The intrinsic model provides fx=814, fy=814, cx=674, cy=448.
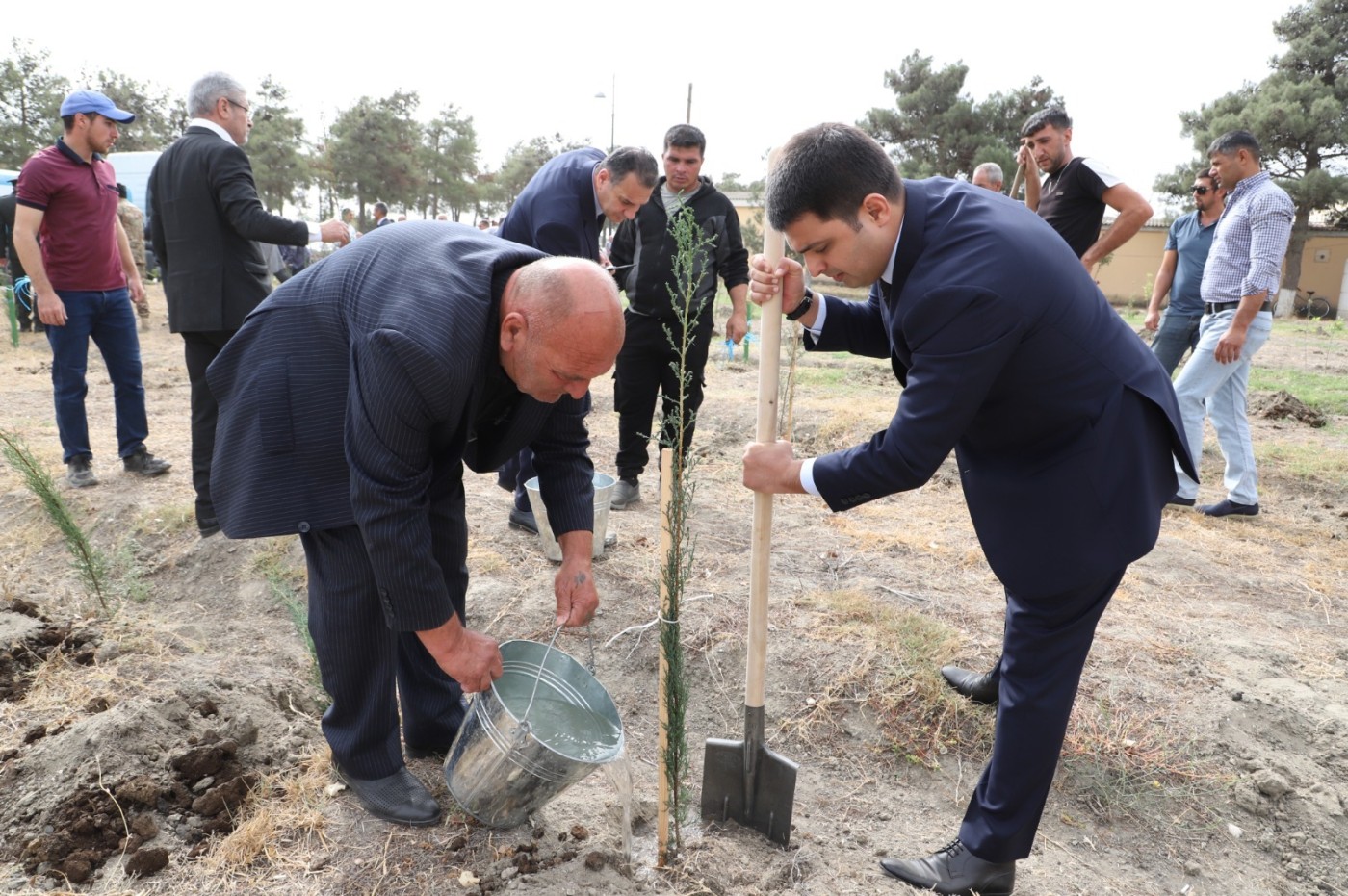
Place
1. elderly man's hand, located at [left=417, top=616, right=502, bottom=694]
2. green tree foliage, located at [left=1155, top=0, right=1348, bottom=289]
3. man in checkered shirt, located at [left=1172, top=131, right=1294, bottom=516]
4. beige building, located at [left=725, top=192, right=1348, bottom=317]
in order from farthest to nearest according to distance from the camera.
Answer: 1. beige building, located at [left=725, top=192, right=1348, bottom=317]
2. green tree foliage, located at [left=1155, top=0, right=1348, bottom=289]
3. man in checkered shirt, located at [left=1172, top=131, right=1294, bottom=516]
4. elderly man's hand, located at [left=417, top=616, right=502, bottom=694]

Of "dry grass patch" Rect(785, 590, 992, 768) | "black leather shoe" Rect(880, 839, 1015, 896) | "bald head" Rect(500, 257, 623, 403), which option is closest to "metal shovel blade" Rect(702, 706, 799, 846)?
"black leather shoe" Rect(880, 839, 1015, 896)

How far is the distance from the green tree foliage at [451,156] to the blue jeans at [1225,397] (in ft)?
116

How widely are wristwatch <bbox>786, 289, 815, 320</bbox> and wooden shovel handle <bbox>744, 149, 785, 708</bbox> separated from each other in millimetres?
136

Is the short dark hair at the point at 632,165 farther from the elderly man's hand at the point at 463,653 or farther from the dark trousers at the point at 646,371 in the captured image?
the elderly man's hand at the point at 463,653

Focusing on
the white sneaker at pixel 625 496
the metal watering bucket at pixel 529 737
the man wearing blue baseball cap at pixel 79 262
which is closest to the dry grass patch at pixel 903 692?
the metal watering bucket at pixel 529 737

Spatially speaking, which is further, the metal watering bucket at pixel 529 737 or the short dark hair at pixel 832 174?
the metal watering bucket at pixel 529 737

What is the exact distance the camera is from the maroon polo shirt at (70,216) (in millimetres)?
4711

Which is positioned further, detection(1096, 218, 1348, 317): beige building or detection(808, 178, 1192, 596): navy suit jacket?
detection(1096, 218, 1348, 317): beige building

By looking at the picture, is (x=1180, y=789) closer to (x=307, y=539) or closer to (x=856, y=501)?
(x=856, y=501)

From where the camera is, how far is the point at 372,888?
2.14 metres

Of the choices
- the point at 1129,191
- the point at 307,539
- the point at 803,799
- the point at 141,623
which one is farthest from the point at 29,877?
the point at 1129,191

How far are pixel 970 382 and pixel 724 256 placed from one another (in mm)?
3387

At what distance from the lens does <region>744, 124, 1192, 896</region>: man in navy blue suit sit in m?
1.76

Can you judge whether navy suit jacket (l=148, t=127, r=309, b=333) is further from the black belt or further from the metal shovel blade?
the black belt
